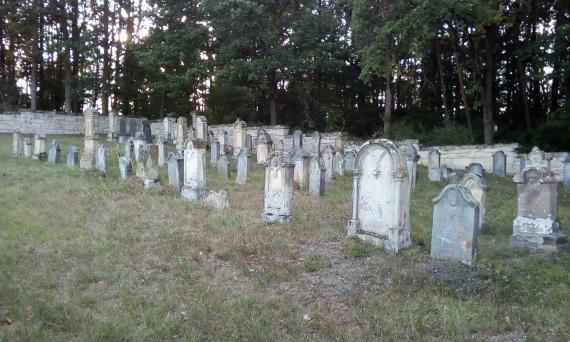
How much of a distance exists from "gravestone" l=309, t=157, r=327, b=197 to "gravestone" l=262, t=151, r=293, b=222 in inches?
102

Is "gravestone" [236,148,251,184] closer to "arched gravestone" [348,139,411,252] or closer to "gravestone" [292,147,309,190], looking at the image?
"gravestone" [292,147,309,190]

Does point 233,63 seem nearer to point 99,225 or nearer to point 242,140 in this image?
point 242,140

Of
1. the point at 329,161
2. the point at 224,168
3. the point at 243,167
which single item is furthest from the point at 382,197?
the point at 329,161

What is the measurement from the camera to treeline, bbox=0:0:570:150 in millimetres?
21688

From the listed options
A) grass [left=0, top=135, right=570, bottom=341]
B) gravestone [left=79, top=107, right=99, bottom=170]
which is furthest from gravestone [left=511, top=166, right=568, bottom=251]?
gravestone [left=79, top=107, right=99, bottom=170]

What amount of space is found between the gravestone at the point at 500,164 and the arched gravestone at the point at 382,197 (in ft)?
40.7

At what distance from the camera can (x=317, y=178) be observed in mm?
12555

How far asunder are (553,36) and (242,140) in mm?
13425

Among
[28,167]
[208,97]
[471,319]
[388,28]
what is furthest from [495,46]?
[471,319]

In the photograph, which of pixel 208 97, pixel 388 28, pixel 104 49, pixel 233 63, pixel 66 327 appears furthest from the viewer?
pixel 208 97

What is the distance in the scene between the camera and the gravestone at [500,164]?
62.3 ft

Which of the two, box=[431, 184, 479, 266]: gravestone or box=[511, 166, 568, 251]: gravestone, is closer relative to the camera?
box=[431, 184, 479, 266]: gravestone

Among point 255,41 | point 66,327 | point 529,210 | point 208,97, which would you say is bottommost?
point 66,327

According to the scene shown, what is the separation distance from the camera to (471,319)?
4895 millimetres
